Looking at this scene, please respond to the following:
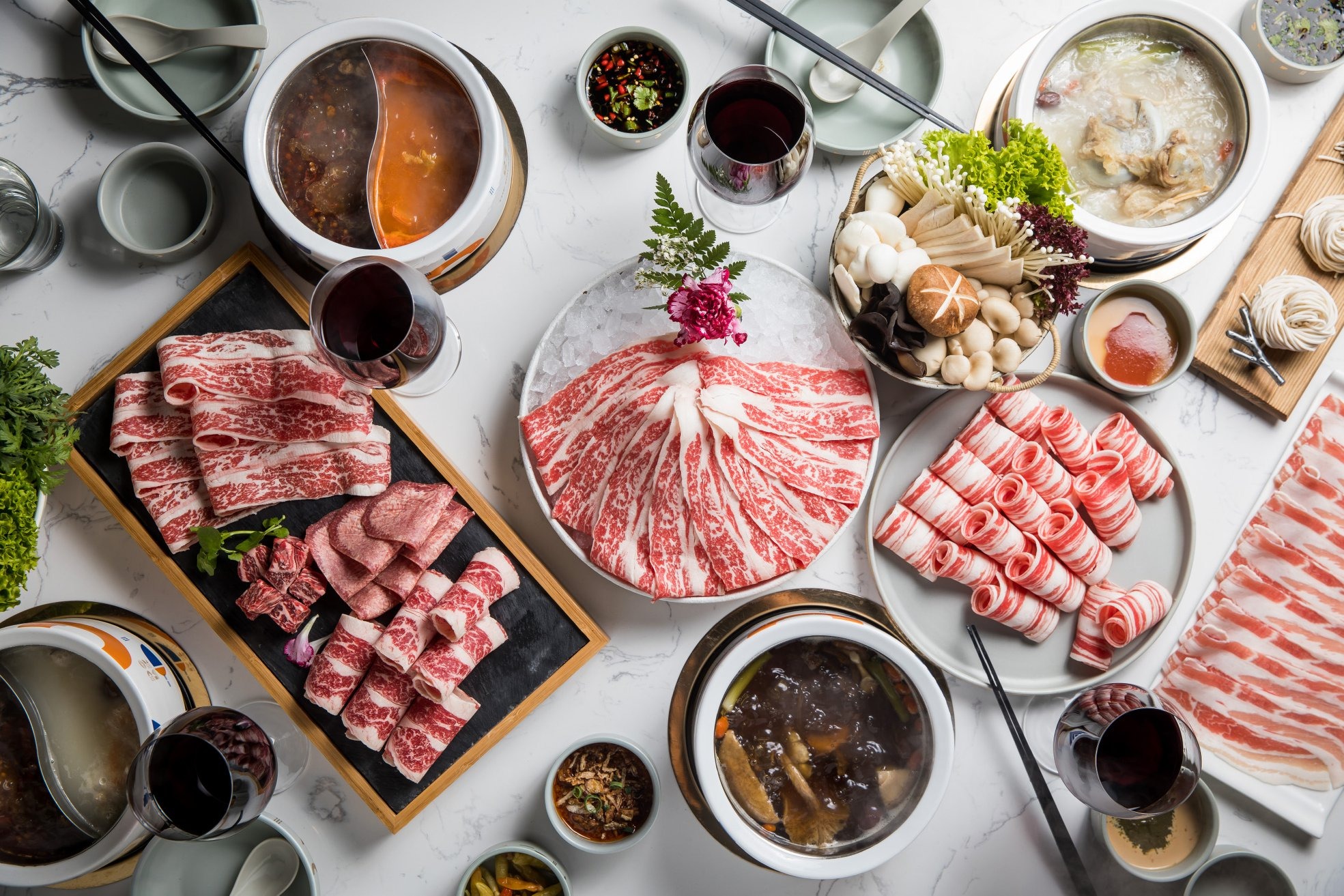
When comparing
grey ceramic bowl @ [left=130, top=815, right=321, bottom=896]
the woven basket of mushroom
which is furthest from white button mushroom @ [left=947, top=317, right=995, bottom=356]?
grey ceramic bowl @ [left=130, top=815, right=321, bottom=896]

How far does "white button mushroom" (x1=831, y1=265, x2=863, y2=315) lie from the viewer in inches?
76.2

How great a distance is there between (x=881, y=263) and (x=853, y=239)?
0.32 feet

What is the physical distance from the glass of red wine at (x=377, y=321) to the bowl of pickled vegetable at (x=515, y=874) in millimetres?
1216

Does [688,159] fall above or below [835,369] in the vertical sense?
above

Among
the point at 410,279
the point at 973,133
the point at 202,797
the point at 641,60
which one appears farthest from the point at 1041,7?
the point at 202,797

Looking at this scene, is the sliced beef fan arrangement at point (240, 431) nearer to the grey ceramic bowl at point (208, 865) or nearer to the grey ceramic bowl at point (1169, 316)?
the grey ceramic bowl at point (208, 865)

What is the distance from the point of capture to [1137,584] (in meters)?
2.14

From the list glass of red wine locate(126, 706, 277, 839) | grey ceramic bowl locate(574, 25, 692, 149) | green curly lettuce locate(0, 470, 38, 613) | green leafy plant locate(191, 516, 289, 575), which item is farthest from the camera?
grey ceramic bowl locate(574, 25, 692, 149)

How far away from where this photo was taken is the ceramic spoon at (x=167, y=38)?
2072mm

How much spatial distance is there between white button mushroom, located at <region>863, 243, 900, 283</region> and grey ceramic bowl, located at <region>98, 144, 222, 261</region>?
1.66 m

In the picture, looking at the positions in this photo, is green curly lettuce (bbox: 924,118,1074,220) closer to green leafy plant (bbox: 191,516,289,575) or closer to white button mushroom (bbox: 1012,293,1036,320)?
white button mushroom (bbox: 1012,293,1036,320)

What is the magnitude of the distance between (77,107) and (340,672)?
1677 mm

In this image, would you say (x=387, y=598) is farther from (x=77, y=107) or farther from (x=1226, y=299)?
(x=1226, y=299)

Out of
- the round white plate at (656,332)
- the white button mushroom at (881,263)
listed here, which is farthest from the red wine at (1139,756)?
the white button mushroom at (881,263)
